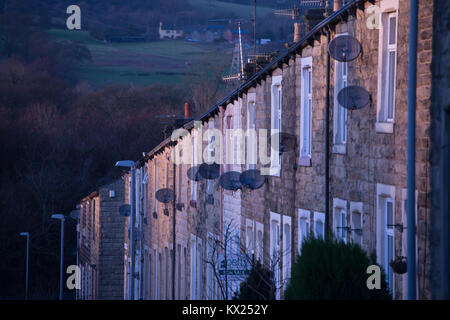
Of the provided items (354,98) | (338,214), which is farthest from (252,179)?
(354,98)

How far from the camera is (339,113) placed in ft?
55.8

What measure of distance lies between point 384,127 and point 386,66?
1009 mm

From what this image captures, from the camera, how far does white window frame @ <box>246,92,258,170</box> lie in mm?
23323

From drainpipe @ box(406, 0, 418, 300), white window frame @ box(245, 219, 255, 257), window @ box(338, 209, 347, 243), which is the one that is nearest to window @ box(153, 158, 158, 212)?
white window frame @ box(245, 219, 255, 257)

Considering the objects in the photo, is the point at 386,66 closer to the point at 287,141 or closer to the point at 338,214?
the point at 338,214

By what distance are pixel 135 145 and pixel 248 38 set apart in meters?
39.3

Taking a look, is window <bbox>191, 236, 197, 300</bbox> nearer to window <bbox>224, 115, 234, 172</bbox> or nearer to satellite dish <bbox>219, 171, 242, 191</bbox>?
window <bbox>224, 115, 234, 172</bbox>

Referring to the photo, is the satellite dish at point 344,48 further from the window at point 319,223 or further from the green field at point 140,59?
the green field at point 140,59

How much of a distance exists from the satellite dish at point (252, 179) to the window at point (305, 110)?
80.2 inches

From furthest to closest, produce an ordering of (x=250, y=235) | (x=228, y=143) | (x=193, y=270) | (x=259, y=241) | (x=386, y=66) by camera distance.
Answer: (x=193, y=270), (x=228, y=143), (x=250, y=235), (x=259, y=241), (x=386, y=66)

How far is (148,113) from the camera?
8488cm

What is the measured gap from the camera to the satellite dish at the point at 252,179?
68.9ft
